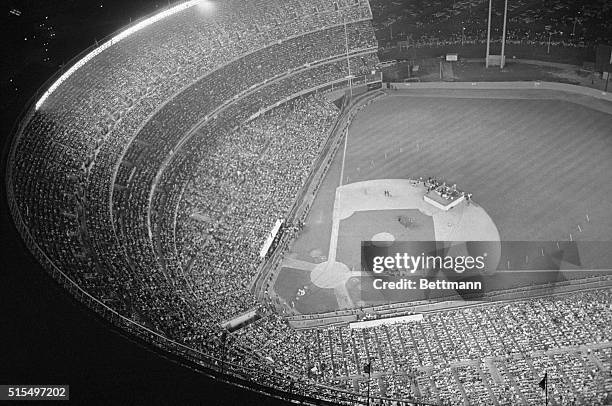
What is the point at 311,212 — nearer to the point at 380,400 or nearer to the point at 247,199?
the point at 247,199

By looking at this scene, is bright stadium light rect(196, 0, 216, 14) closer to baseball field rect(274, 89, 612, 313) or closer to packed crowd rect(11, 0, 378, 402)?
packed crowd rect(11, 0, 378, 402)

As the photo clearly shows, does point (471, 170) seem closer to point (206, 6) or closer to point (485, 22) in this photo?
point (485, 22)

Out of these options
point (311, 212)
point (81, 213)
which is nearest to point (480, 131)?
point (311, 212)

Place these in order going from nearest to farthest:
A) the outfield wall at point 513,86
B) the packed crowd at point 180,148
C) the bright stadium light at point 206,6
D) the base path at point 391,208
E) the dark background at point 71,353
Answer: the dark background at point 71,353 < the packed crowd at point 180,148 < the base path at point 391,208 < the outfield wall at point 513,86 < the bright stadium light at point 206,6

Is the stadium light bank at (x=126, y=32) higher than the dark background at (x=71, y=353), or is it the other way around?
the stadium light bank at (x=126, y=32)

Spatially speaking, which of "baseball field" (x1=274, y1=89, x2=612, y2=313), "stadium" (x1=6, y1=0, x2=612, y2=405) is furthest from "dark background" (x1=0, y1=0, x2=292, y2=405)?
"baseball field" (x1=274, y1=89, x2=612, y2=313)
